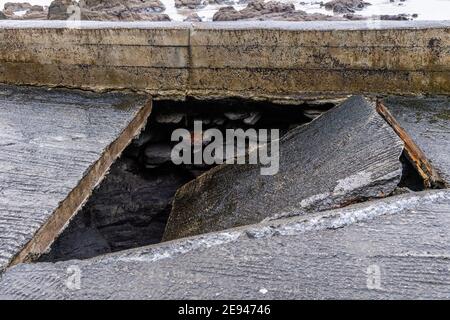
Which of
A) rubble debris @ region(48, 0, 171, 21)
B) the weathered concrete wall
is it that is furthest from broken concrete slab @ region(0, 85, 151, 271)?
rubble debris @ region(48, 0, 171, 21)

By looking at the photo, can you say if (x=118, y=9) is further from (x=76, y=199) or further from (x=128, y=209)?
(x=76, y=199)

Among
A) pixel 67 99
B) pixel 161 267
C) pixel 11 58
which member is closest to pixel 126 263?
pixel 161 267

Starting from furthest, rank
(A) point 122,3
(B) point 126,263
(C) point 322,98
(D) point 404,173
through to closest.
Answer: (A) point 122,3 < (C) point 322,98 < (D) point 404,173 < (B) point 126,263

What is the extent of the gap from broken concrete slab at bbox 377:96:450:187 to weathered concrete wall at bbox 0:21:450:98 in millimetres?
168

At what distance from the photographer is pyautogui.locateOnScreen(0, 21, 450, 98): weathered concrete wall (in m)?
3.68

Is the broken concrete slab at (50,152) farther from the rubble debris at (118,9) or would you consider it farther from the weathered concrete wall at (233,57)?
the rubble debris at (118,9)

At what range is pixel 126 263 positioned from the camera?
2105 millimetres

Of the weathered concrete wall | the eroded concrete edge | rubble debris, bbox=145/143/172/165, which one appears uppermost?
the weathered concrete wall

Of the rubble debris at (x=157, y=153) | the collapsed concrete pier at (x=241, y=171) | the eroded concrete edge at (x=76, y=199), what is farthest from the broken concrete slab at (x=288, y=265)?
the rubble debris at (x=157, y=153)

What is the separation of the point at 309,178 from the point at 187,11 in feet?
51.8

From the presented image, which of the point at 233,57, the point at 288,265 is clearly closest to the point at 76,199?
the point at 288,265

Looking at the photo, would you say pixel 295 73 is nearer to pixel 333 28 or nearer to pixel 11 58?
pixel 333 28

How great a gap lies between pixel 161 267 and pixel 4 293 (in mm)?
562

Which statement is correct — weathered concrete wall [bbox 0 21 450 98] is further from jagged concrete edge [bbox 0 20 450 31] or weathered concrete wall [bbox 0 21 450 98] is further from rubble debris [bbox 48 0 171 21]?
rubble debris [bbox 48 0 171 21]
